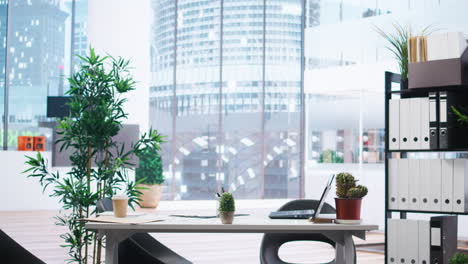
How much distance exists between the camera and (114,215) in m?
3.12

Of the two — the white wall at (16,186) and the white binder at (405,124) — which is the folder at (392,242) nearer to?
the white binder at (405,124)

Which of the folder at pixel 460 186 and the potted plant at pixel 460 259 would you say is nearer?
the potted plant at pixel 460 259

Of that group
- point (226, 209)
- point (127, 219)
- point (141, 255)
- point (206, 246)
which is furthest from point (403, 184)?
point (206, 246)

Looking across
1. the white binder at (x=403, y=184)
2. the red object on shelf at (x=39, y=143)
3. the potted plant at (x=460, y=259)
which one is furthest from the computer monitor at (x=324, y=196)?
the red object on shelf at (x=39, y=143)

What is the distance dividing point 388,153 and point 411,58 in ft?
2.24

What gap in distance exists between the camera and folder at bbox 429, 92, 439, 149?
408 cm

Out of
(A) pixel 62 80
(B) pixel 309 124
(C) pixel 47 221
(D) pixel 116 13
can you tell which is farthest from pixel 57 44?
(B) pixel 309 124

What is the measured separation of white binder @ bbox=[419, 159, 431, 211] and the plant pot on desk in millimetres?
1385

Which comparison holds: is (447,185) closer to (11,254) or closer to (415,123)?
(415,123)

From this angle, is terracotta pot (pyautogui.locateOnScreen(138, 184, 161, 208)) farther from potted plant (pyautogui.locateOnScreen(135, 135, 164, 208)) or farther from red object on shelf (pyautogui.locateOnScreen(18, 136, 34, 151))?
red object on shelf (pyautogui.locateOnScreen(18, 136, 34, 151))

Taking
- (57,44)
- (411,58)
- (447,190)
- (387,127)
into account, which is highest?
(57,44)

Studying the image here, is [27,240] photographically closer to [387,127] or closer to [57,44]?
[387,127]

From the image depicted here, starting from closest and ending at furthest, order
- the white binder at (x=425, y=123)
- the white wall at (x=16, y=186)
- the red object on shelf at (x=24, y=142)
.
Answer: the white binder at (x=425, y=123) → the white wall at (x=16, y=186) → the red object on shelf at (x=24, y=142)

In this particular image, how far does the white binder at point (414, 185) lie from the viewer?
4199 mm
